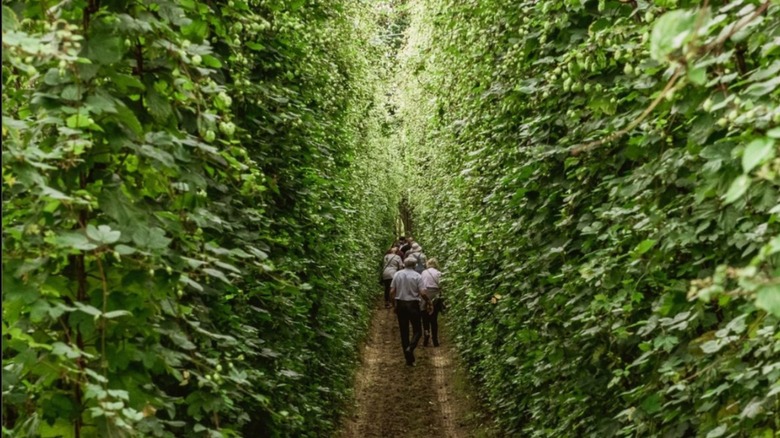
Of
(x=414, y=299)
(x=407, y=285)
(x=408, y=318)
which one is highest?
(x=407, y=285)

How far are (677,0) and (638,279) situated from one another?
1.43 metres

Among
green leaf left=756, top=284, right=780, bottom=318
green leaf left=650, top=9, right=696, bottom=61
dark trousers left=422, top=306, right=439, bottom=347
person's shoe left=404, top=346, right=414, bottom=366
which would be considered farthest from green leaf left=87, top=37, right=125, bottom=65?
dark trousers left=422, top=306, right=439, bottom=347

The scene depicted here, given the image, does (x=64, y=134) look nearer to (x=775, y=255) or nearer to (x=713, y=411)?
(x=775, y=255)

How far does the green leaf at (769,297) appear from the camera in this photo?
1.62 metres

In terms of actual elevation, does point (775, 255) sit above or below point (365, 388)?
below

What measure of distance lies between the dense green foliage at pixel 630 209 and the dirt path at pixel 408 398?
1.56m

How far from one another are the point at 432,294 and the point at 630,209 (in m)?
10.7

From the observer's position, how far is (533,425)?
753 cm

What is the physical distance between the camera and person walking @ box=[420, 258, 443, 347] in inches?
583

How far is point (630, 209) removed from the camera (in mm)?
4391

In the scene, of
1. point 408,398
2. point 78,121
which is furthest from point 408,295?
point 78,121

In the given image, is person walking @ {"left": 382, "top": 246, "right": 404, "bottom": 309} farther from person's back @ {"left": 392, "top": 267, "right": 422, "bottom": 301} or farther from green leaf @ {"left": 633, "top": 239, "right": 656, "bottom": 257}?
green leaf @ {"left": 633, "top": 239, "right": 656, "bottom": 257}

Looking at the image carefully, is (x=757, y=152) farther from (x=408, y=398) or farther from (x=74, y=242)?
(x=408, y=398)

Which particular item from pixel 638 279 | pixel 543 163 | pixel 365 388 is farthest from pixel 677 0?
pixel 365 388
